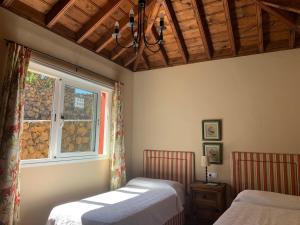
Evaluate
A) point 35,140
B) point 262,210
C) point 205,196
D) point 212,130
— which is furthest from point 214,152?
point 35,140

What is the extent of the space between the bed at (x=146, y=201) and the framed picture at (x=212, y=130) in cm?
41

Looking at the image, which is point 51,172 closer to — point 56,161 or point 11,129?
point 56,161

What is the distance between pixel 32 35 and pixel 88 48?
2.98ft

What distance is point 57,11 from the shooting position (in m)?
2.78

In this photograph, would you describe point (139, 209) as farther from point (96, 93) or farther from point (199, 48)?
point (199, 48)

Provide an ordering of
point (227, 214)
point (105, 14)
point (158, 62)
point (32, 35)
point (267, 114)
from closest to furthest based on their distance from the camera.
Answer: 1. point (227, 214)
2. point (32, 35)
3. point (105, 14)
4. point (267, 114)
5. point (158, 62)

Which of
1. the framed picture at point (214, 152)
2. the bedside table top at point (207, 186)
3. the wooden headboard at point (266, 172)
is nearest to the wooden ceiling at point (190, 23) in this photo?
the framed picture at point (214, 152)

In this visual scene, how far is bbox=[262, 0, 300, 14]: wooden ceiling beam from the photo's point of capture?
2.72m

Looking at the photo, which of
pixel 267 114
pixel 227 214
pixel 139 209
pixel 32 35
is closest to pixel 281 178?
pixel 267 114

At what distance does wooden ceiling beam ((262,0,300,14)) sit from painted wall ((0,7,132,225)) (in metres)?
2.52

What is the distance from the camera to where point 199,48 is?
3945 millimetres

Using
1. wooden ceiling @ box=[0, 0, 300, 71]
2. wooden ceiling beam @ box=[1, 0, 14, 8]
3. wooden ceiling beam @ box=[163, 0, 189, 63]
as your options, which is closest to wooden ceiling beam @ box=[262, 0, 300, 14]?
wooden ceiling @ box=[0, 0, 300, 71]

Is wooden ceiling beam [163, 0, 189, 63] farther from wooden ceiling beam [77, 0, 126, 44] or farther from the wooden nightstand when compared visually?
the wooden nightstand

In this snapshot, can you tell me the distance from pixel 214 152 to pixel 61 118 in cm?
237
